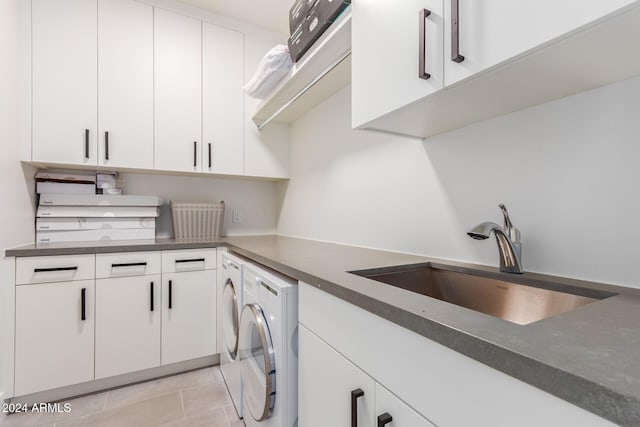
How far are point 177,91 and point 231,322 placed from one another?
67.9 inches

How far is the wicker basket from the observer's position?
91.0 inches

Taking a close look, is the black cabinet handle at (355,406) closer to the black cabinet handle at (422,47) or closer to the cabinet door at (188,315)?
the black cabinet handle at (422,47)

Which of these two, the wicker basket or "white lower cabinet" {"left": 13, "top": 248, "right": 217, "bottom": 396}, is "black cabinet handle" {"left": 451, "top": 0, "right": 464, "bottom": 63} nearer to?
"white lower cabinet" {"left": 13, "top": 248, "right": 217, "bottom": 396}

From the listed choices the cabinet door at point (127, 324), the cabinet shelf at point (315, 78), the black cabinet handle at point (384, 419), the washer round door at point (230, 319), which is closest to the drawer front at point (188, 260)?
the cabinet door at point (127, 324)

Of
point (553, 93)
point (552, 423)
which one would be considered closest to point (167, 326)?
point (552, 423)

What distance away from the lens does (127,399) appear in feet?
5.71

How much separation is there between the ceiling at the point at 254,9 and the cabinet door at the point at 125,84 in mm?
399

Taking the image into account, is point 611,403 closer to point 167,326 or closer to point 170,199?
point 167,326

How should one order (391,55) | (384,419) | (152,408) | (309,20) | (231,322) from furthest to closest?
1. (231,322)
2. (152,408)
3. (309,20)
4. (391,55)
5. (384,419)

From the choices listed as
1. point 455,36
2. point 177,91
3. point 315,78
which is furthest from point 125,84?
point 455,36

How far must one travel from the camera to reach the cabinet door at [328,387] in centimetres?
73

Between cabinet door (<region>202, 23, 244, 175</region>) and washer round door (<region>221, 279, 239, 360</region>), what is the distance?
3.31 feet

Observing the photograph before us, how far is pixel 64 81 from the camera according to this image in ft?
6.15

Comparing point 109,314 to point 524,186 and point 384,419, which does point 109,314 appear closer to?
point 384,419
